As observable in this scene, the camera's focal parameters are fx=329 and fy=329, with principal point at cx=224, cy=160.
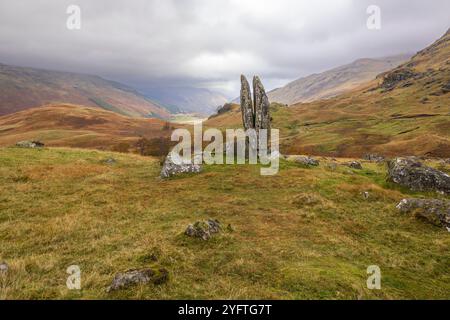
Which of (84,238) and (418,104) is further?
(418,104)

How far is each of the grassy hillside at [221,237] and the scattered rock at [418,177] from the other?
1.43m

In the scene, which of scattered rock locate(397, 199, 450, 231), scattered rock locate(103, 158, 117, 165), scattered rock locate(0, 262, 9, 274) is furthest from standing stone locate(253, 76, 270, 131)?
scattered rock locate(0, 262, 9, 274)

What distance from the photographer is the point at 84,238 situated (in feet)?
59.4

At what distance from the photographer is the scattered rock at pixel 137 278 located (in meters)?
11.7

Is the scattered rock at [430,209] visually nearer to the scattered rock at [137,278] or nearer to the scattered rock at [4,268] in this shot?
the scattered rock at [137,278]

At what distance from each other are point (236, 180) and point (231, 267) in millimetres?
18795

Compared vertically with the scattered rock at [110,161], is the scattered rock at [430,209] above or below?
below

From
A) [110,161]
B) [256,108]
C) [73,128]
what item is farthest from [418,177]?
[73,128]

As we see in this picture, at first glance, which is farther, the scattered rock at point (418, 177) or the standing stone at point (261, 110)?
the standing stone at point (261, 110)

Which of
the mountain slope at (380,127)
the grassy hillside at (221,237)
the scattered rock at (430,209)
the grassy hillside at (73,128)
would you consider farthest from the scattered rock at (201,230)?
the grassy hillside at (73,128)

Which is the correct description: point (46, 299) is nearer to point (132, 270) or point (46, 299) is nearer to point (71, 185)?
point (132, 270)

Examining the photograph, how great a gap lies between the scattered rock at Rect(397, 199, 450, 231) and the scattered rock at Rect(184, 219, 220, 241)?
1453 cm

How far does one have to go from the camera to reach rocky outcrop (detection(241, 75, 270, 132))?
149 feet
